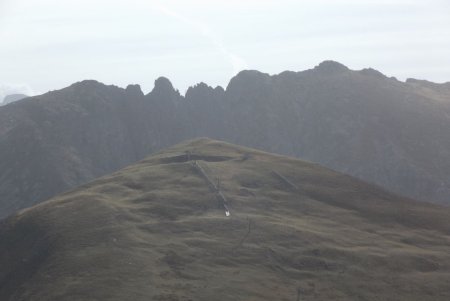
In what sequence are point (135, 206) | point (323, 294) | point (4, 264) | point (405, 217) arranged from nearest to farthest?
1. point (323, 294)
2. point (4, 264)
3. point (135, 206)
4. point (405, 217)

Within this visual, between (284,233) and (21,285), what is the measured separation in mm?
66768

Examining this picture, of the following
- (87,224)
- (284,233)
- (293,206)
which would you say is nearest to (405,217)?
(293,206)

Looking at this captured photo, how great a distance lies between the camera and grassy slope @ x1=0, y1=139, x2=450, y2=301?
422 ft

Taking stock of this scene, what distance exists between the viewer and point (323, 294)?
5138 inches

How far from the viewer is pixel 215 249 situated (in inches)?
5896

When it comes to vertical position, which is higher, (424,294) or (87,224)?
(87,224)

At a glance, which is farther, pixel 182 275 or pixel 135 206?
pixel 135 206

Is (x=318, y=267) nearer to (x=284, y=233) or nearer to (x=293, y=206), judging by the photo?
(x=284, y=233)

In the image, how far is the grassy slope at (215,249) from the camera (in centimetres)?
12862

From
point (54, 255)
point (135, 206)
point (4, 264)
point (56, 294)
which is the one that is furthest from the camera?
point (135, 206)

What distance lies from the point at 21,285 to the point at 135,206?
4907 centimetres

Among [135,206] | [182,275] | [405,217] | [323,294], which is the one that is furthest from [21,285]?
[405,217]

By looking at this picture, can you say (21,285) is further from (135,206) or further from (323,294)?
(323,294)

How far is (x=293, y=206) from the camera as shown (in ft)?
635
